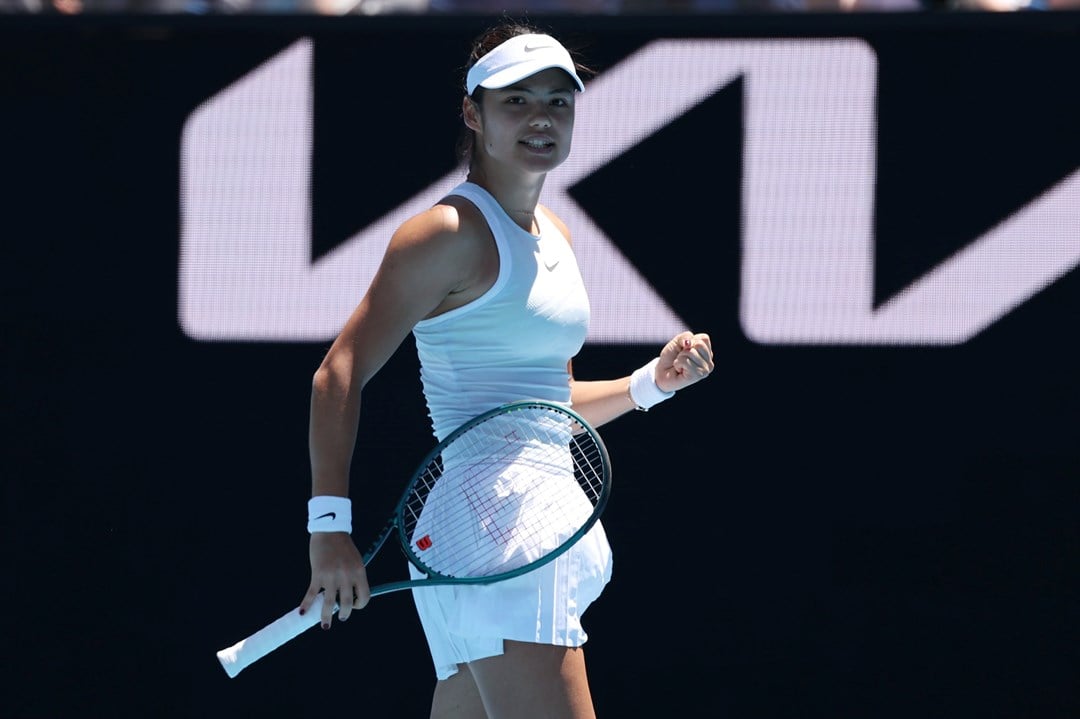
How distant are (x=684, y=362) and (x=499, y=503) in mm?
465

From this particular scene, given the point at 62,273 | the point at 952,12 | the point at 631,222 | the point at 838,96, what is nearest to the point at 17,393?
the point at 62,273

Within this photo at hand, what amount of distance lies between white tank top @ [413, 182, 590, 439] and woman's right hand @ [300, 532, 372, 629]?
348mm

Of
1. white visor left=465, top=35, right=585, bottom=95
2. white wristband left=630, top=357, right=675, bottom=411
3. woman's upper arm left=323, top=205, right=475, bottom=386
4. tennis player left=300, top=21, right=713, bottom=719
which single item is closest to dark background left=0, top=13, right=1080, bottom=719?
white wristband left=630, top=357, right=675, bottom=411

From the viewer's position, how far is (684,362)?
2.76m

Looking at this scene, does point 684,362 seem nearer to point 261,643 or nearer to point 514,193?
point 514,193

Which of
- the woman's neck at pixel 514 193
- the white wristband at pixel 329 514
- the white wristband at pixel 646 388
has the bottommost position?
the white wristband at pixel 329 514

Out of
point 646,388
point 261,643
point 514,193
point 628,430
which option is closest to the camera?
point 261,643

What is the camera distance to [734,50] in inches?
142

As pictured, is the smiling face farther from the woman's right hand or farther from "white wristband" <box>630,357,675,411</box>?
the woman's right hand

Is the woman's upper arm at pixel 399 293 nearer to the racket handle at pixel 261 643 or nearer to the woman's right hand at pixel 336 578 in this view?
the woman's right hand at pixel 336 578

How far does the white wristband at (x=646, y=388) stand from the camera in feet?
9.43

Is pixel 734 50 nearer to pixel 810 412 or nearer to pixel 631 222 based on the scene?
pixel 631 222

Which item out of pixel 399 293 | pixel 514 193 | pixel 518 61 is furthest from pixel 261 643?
pixel 518 61

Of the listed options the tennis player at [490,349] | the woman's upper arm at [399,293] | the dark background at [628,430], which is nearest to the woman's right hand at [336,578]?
the tennis player at [490,349]
